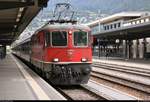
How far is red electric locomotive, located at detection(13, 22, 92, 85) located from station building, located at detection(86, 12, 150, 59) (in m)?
8.68

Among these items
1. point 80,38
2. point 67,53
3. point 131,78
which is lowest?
point 131,78

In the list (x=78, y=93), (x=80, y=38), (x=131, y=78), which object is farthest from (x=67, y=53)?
(x=131, y=78)

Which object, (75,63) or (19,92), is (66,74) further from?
(19,92)

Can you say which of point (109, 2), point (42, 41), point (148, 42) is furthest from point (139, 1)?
point (42, 41)

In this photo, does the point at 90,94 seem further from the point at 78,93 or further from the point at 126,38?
the point at 126,38

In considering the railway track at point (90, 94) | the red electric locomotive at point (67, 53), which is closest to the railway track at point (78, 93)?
the railway track at point (90, 94)

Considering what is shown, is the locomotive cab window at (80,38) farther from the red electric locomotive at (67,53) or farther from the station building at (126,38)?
the station building at (126,38)

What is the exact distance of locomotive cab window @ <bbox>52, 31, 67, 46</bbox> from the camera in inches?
749

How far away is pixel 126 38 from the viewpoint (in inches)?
2347

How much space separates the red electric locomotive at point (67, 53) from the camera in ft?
60.5

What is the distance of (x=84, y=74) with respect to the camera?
60.8 feet

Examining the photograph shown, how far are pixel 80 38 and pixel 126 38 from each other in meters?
41.1

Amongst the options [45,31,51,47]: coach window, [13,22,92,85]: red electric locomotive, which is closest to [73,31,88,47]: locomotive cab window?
[13,22,92,85]: red electric locomotive

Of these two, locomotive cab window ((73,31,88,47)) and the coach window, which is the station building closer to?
locomotive cab window ((73,31,88,47))
